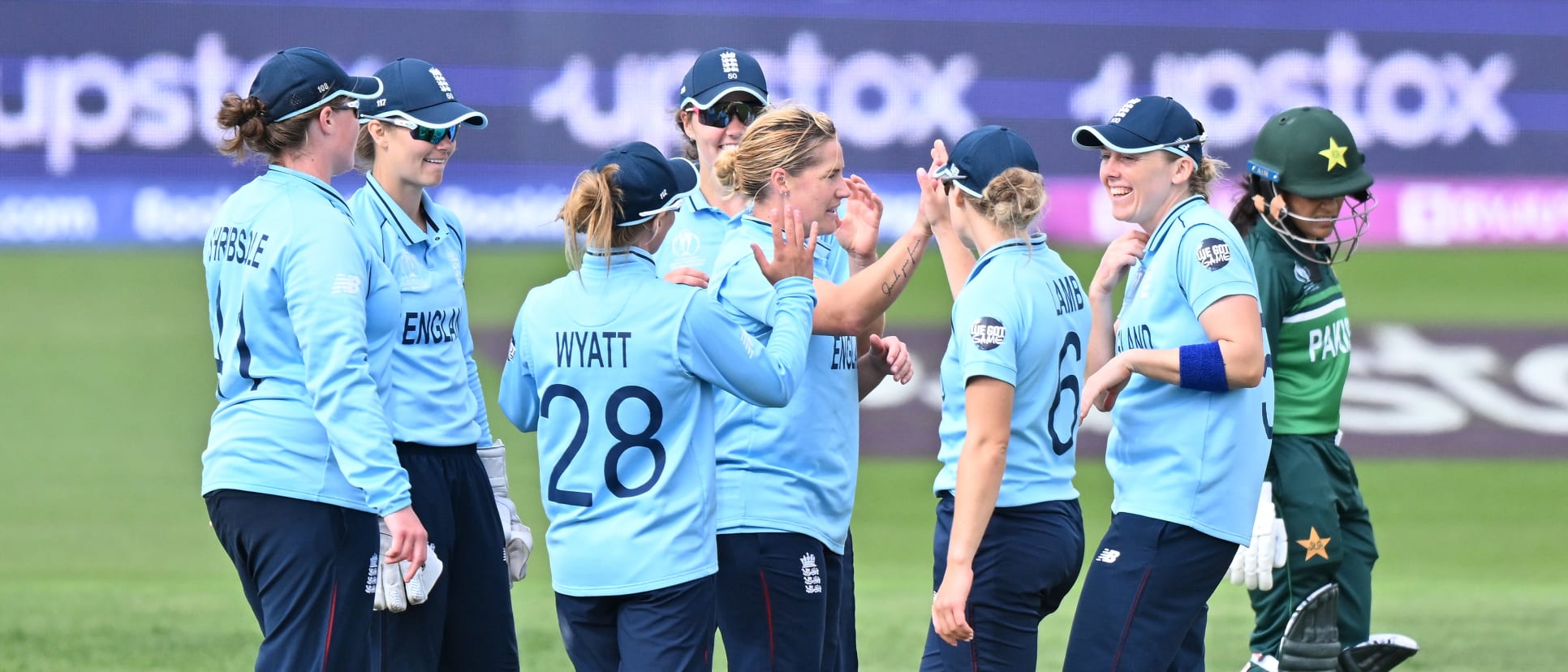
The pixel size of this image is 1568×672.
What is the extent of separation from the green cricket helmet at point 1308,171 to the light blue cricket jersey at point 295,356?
104 inches

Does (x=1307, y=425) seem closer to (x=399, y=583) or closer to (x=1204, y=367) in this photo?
(x=1204, y=367)

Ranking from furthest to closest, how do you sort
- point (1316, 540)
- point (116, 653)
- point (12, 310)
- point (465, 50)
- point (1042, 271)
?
point (12, 310) < point (465, 50) < point (116, 653) < point (1316, 540) < point (1042, 271)

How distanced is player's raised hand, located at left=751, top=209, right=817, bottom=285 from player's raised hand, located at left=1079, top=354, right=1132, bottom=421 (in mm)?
754

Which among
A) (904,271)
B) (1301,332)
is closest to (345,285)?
(904,271)

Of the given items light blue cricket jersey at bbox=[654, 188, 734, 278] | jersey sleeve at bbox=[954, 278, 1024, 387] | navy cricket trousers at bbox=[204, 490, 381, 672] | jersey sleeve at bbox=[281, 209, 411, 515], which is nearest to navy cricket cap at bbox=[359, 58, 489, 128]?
jersey sleeve at bbox=[281, 209, 411, 515]

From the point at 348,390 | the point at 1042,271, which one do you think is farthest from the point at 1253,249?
the point at 348,390

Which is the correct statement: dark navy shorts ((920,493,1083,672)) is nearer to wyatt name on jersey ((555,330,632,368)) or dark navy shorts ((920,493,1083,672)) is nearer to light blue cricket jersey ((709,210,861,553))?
light blue cricket jersey ((709,210,861,553))

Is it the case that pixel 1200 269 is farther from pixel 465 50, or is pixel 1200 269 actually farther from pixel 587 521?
pixel 465 50

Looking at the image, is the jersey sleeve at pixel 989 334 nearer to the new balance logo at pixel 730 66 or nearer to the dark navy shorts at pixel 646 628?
the dark navy shorts at pixel 646 628

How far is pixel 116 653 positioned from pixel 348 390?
3.75m

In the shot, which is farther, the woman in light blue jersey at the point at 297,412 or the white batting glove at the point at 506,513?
the white batting glove at the point at 506,513

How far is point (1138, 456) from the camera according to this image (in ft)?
13.1

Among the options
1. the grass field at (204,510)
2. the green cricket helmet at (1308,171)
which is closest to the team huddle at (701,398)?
the green cricket helmet at (1308,171)

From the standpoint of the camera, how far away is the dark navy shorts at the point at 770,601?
3.83 meters
